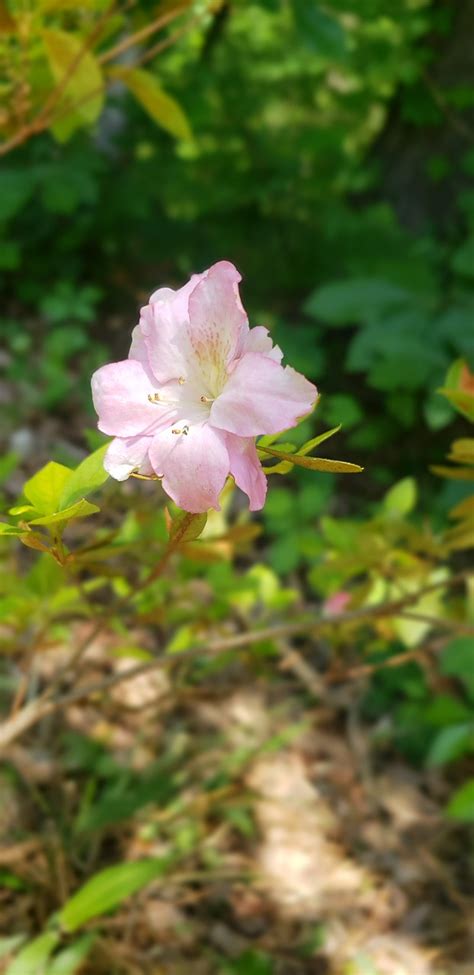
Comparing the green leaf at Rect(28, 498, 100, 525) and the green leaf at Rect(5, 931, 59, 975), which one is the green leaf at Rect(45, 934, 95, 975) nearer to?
the green leaf at Rect(5, 931, 59, 975)

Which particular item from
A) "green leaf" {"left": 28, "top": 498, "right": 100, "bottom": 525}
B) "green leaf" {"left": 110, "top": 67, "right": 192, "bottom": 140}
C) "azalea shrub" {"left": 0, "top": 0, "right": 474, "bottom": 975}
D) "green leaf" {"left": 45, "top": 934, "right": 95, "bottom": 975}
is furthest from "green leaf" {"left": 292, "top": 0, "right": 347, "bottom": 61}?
"green leaf" {"left": 45, "top": 934, "right": 95, "bottom": 975}

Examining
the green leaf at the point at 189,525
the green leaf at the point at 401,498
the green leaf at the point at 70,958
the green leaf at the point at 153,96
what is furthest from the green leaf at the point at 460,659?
the green leaf at the point at 189,525

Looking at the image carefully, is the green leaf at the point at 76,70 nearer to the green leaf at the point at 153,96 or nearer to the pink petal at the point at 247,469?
the green leaf at the point at 153,96

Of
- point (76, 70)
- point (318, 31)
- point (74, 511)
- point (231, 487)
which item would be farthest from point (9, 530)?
point (318, 31)

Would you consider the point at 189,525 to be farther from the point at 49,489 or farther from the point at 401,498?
the point at 401,498

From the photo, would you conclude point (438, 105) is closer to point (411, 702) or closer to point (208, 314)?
point (411, 702)

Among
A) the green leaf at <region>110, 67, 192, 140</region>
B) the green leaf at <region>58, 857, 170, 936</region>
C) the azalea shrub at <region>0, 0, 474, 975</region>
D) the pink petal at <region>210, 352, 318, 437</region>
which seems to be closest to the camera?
the pink petal at <region>210, 352, 318, 437</region>
